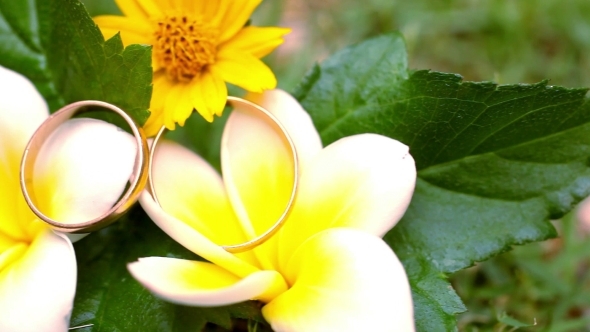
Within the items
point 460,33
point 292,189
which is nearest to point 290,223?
point 292,189

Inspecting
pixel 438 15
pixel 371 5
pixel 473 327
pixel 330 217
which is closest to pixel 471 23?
pixel 438 15

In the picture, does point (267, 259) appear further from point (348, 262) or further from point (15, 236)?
point (15, 236)

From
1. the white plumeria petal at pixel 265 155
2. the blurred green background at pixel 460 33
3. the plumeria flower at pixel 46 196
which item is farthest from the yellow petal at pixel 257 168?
the blurred green background at pixel 460 33

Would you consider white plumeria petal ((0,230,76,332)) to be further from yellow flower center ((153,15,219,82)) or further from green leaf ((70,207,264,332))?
yellow flower center ((153,15,219,82))

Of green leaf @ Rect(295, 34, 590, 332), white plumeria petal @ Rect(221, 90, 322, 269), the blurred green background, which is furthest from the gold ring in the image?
the blurred green background

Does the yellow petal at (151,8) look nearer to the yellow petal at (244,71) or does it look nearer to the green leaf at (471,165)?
the yellow petal at (244,71)
